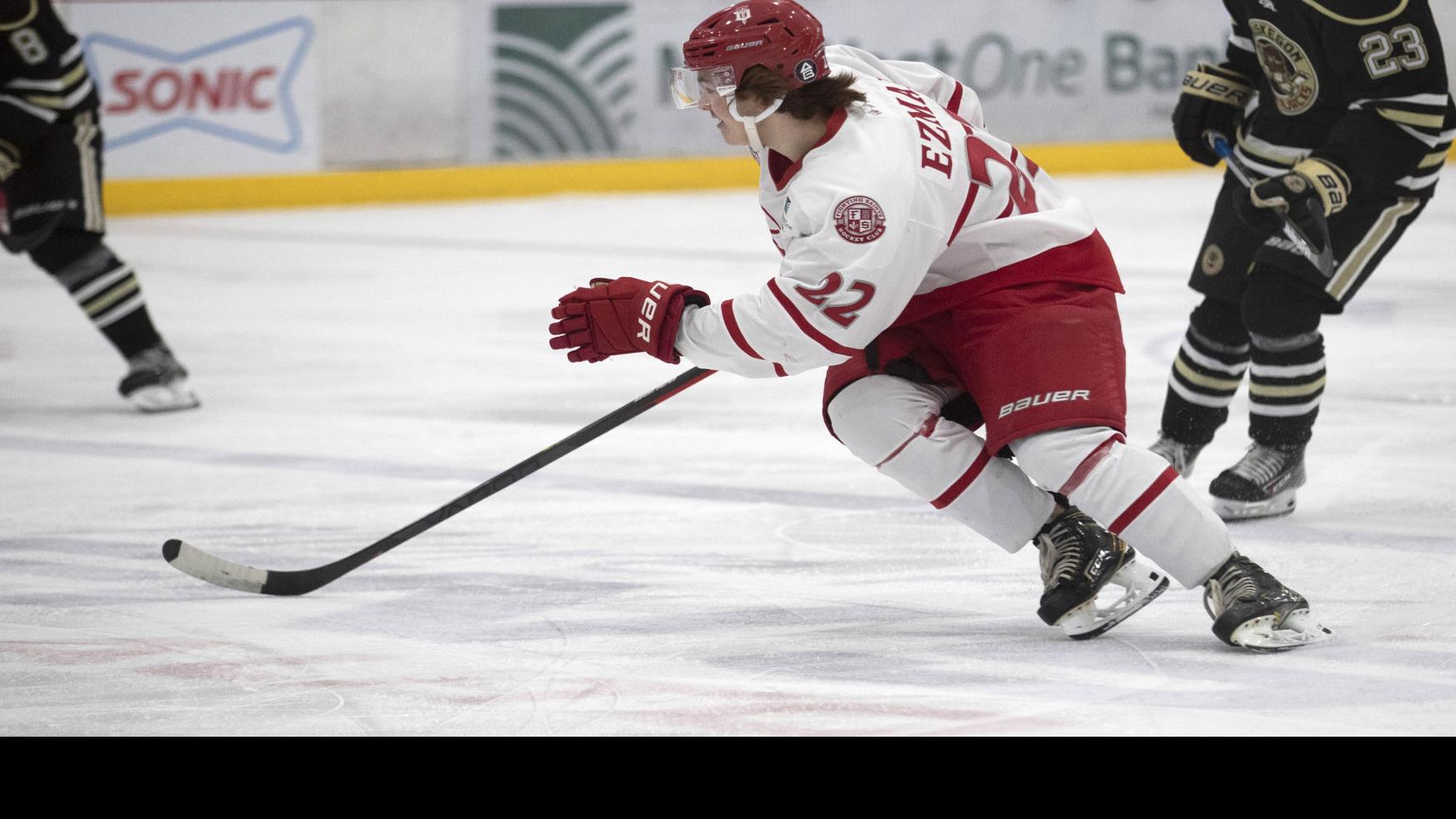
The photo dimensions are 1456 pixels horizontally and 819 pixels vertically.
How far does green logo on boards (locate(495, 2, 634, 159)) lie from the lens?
29.8 ft

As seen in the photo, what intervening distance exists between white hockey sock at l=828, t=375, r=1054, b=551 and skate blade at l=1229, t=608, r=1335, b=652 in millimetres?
303

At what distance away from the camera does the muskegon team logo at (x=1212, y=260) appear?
342 cm

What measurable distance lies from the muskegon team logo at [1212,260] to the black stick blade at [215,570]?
5.62ft

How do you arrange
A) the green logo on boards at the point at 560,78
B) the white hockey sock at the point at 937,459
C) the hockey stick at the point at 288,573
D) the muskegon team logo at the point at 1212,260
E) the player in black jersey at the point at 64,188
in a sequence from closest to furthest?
the white hockey sock at the point at 937,459
the hockey stick at the point at 288,573
the muskegon team logo at the point at 1212,260
the player in black jersey at the point at 64,188
the green logo on boards at the point at 560,78

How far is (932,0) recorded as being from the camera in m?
9.47

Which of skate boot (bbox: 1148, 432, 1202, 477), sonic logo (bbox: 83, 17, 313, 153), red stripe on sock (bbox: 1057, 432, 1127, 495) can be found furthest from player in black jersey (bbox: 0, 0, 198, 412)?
sonic logo (bbox: 83, 17, 313, 153)

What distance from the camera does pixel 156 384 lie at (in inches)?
178

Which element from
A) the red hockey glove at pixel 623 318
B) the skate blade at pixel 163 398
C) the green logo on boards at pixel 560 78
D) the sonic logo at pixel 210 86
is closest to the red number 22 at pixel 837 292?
the red hockey glove at pixel 623 318

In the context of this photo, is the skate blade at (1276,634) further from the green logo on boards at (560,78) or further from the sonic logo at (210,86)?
the green logo on boards at (560,78)

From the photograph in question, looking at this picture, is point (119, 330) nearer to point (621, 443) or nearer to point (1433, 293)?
point (621, 443)

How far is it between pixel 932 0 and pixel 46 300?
4834mm

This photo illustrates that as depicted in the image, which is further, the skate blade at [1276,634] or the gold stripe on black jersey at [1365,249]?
the gold stripe on black jersey at [1365,249]

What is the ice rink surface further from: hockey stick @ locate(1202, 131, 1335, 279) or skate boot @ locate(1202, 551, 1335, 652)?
hockey stick @ locate(1202, 131, 1335, 279)

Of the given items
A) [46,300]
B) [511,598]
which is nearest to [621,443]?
[511,598]
